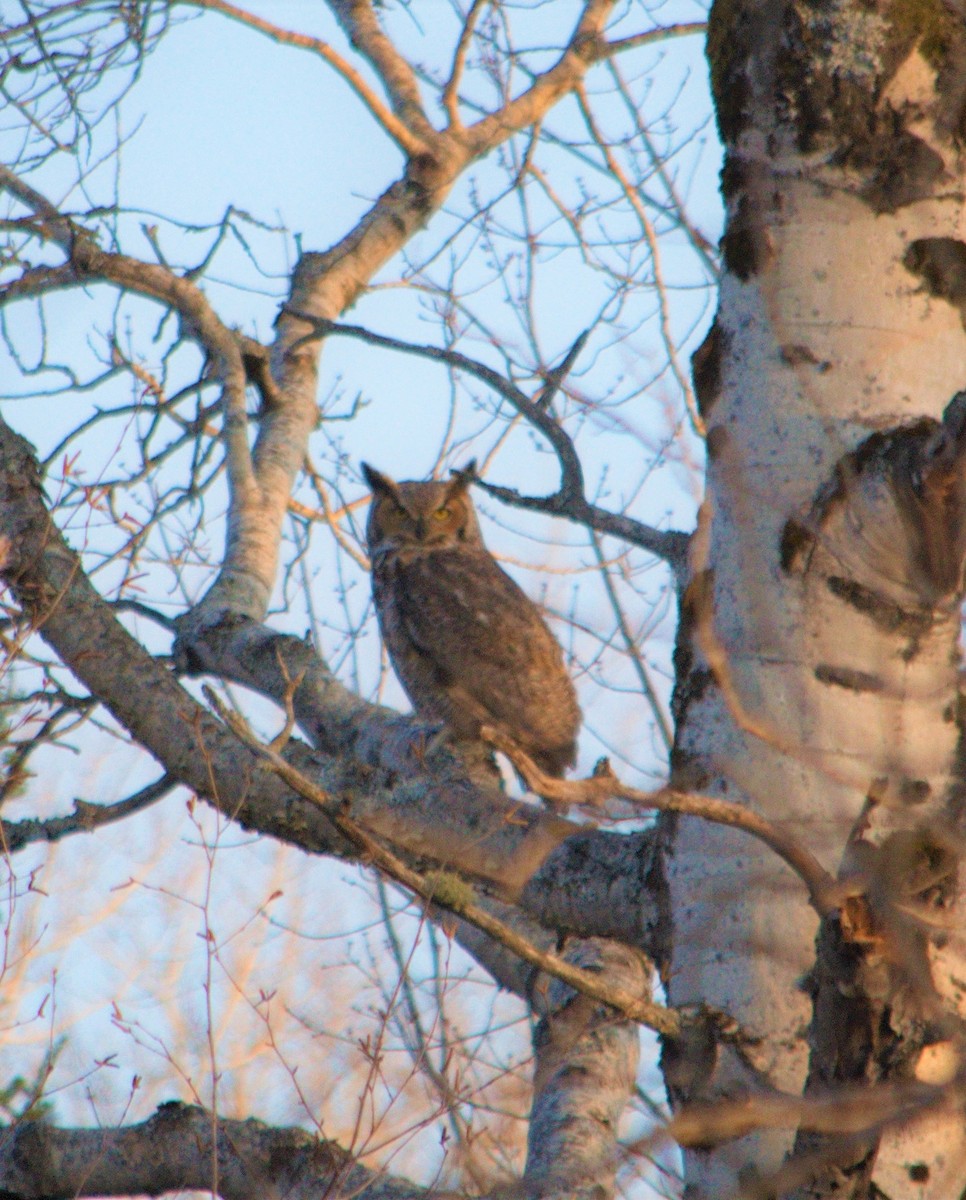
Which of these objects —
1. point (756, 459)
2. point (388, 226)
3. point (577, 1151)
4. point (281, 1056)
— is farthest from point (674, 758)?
point (388, 226)

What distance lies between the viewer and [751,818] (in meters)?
1.25

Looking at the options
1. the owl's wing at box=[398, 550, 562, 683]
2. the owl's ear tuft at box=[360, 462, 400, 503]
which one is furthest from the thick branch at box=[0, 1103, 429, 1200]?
the owl's ear tuft at box=[360, 462, 400, 503]

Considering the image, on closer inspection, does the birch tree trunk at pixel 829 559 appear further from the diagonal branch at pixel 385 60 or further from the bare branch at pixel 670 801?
the diagonal branch at pixel 385 60

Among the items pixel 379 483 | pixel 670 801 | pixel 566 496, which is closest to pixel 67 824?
pixel 566 496

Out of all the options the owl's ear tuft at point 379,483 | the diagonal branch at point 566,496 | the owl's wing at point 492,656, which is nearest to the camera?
the diagonal branch at point 566,496

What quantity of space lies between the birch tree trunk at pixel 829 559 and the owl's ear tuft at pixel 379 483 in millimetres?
3071

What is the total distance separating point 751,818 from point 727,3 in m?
1.32

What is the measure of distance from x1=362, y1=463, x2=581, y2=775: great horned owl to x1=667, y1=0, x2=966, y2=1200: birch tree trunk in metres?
2.48

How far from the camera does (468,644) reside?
4430 mm

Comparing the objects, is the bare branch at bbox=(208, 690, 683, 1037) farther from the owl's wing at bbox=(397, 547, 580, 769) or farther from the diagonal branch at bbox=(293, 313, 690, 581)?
the owl's wing at bbox=(397, 547, 580, 769)

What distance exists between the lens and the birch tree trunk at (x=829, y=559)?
1309mm

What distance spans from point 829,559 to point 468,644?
2.78 m

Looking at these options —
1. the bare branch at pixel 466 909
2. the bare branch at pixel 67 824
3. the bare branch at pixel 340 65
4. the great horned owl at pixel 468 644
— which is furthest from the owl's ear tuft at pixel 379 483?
the bare branch at pixel 466 909

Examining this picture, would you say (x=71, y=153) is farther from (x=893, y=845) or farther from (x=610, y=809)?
(x=893, y=845)
